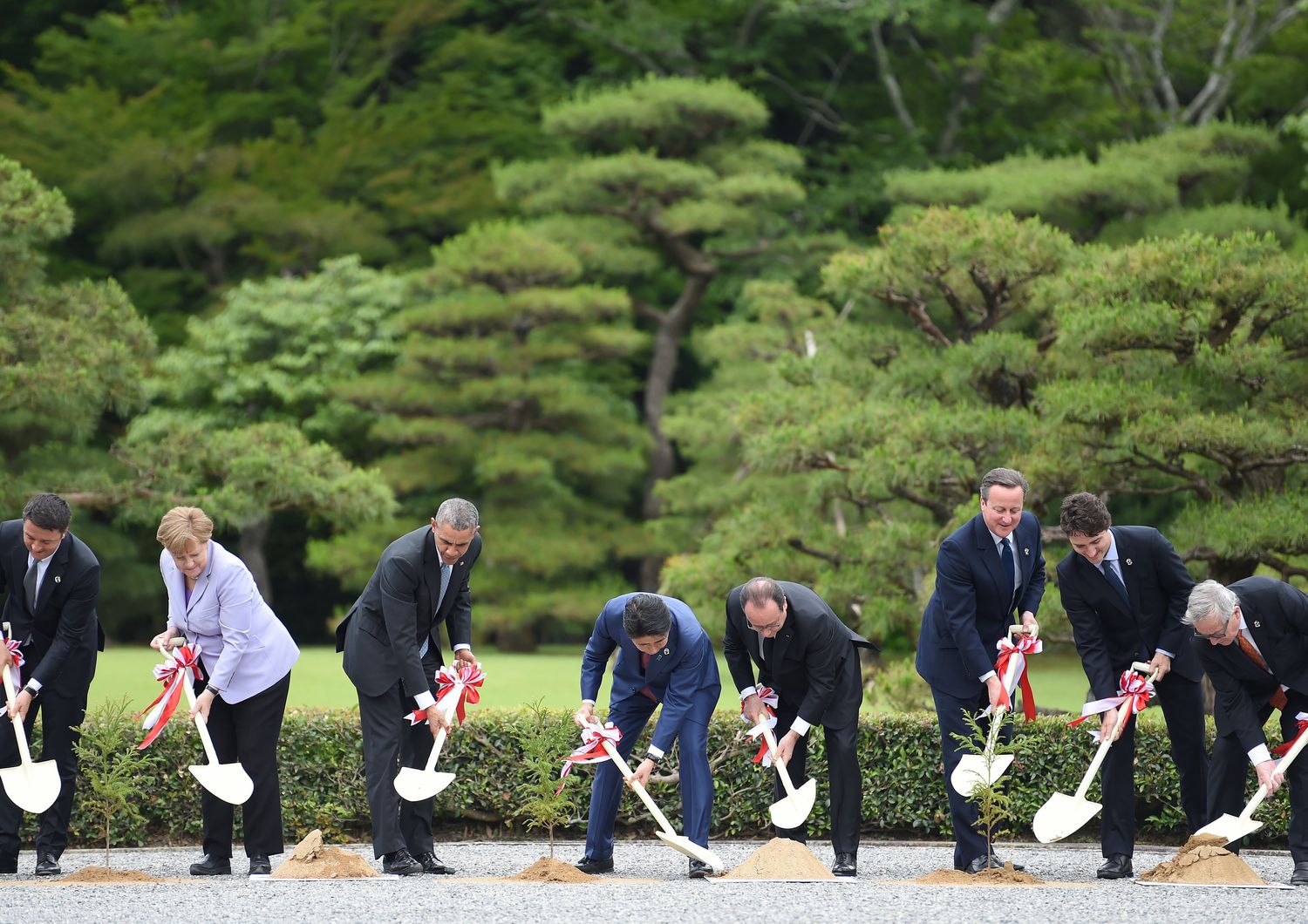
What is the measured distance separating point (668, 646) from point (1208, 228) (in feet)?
38.0

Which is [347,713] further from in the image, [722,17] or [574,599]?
[722,17]

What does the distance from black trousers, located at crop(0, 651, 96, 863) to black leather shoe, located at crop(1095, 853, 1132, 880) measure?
3.87 meters

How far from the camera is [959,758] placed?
18.5 ft

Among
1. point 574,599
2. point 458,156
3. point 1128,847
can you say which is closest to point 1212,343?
point 1128,847

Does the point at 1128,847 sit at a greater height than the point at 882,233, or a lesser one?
lesser

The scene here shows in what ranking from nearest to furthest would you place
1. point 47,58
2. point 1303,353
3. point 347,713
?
1. point 347,713
2. point 1303,353
3. point 47,58

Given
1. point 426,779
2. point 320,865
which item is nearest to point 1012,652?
point 426,779

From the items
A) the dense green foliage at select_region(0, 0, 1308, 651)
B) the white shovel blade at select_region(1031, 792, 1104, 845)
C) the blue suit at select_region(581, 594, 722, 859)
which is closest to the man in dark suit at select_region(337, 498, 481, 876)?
the blue suit at select_region(581, 594, 722, 859)

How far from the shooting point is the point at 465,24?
25047 mm

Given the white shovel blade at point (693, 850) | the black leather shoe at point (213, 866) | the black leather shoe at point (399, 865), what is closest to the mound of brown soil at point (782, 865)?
the white shovel blade at point (693, 850)

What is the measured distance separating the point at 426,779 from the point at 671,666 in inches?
39.0

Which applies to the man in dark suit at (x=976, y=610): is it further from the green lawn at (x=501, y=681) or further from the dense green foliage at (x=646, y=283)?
the green lawn at (x=501, y=681)

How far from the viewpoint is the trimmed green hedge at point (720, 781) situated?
22.5 ft

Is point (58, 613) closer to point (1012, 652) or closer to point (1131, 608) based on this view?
point (1012, 652)
